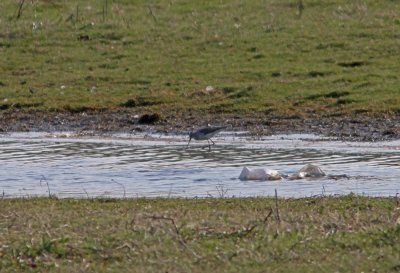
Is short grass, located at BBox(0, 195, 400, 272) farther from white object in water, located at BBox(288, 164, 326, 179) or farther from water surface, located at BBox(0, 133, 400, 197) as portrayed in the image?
white object in water, located at BBox(288, 164, 326, 179)

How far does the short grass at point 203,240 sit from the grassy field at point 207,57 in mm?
9834

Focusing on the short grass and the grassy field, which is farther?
the grassy field

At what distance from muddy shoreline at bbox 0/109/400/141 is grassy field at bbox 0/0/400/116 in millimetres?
366

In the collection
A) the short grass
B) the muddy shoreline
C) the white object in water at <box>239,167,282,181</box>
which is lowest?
the muddy shoreline

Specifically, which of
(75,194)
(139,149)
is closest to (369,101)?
(139,149)

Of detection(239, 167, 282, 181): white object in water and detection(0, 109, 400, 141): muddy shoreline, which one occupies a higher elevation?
detection(239, 167, 282, 181): white object in water

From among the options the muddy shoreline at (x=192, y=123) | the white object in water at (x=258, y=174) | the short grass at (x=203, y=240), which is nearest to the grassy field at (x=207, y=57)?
the muddy shoreline at (x=192, y=123)

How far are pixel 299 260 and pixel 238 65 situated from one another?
15.2 metres

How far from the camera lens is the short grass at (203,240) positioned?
760 cm

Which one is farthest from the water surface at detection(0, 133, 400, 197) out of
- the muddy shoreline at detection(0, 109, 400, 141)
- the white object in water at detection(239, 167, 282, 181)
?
the muddy shoreline at detection(0, 109, 400, 141)

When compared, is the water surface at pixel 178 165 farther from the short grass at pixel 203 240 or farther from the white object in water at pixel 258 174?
the short grass at pixel 203 240

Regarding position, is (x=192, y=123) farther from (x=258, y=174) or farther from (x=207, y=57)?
(x=258, y=174)

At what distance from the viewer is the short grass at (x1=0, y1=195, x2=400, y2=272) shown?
7598 millimetres

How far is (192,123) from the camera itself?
1900 centimetres
